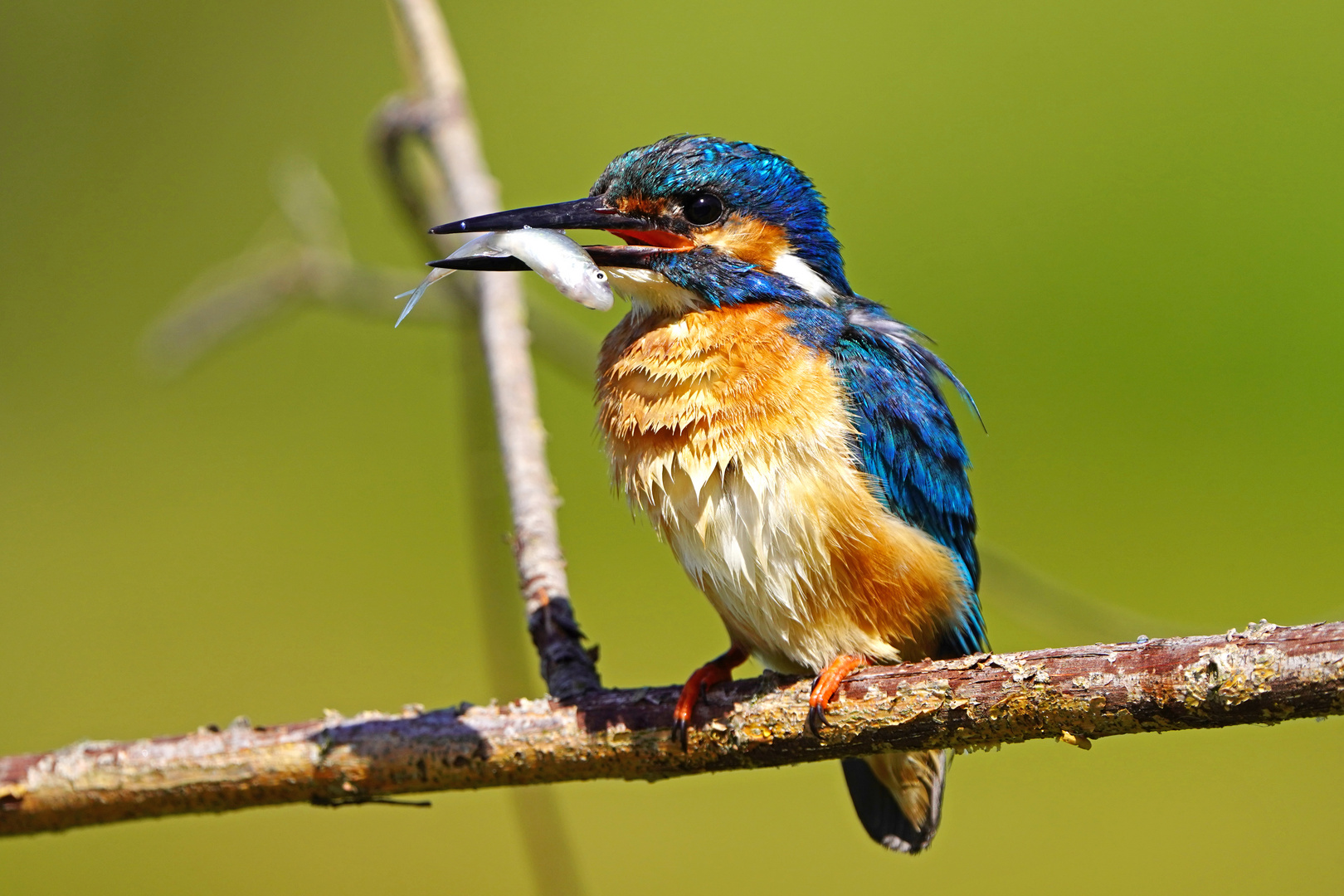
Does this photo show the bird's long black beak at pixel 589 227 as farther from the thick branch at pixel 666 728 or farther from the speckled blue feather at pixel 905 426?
the thick branch at pixel 666 728

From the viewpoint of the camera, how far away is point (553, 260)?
153 cm

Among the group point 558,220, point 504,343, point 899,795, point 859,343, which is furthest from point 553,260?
point 899,795

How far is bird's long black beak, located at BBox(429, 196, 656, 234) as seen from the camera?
5.14 ft

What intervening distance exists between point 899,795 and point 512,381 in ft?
3.43

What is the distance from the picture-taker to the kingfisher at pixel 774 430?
1.57 m

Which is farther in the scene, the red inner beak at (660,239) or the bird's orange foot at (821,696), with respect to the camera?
the red inner beak at (660,239)

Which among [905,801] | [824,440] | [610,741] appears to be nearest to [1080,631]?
[905,801]

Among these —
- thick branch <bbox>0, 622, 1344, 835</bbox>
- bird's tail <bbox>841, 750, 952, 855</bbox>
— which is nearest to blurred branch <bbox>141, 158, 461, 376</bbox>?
thick branch <bbox>0, 622, 1344, 835</bbox>

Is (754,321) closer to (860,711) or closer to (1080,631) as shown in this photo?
(860,711)

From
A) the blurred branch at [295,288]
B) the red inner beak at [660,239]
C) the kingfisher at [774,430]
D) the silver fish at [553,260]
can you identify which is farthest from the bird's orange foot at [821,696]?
the blurred branch at [295,288]

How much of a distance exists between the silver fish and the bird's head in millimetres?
82

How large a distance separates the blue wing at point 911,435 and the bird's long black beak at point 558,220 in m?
0.39

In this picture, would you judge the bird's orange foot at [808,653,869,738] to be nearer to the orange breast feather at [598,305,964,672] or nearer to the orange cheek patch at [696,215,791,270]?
the orange breast feather at [598,305,964,672]

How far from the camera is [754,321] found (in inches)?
65.7
